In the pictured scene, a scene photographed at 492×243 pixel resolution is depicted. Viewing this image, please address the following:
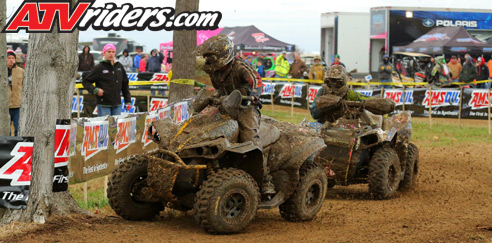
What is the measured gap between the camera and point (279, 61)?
3331 cm

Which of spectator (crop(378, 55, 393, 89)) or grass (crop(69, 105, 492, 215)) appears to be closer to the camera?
grass (crop(69, 105, 492, 215))

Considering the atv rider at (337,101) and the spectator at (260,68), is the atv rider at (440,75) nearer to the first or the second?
the spectator at (260,68)

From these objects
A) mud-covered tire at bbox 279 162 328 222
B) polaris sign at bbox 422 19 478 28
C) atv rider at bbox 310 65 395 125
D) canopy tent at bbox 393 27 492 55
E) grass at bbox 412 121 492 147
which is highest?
polaris sign at bbox 422 19 478 28

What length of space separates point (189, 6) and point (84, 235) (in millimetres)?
7682

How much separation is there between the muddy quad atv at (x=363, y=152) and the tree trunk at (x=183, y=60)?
15.5 ft

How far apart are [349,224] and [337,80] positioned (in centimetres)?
293

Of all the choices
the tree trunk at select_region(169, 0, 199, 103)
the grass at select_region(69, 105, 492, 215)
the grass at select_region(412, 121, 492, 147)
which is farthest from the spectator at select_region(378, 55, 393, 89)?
the tree trunk at select_region(169, 0, 199, 103)

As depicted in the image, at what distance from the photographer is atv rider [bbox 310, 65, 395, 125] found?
1055 cm

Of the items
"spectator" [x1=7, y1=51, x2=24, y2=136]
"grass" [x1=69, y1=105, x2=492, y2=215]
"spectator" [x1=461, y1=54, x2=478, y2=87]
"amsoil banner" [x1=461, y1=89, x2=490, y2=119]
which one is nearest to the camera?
"spectator" [x1=7, y1=51, x2=24, y2=136]

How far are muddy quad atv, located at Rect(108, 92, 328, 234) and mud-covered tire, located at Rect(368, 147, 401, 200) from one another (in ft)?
6.87

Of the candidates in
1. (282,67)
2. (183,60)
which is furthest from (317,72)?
(183,60)

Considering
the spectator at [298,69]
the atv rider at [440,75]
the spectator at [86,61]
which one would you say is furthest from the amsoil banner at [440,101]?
the spectator at [86,61]

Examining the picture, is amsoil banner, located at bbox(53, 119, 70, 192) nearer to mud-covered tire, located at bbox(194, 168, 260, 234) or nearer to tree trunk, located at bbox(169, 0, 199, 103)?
mud-covered tire, located at bbox(194, 168, 260, 234)

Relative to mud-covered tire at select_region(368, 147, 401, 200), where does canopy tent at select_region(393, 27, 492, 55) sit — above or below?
above
